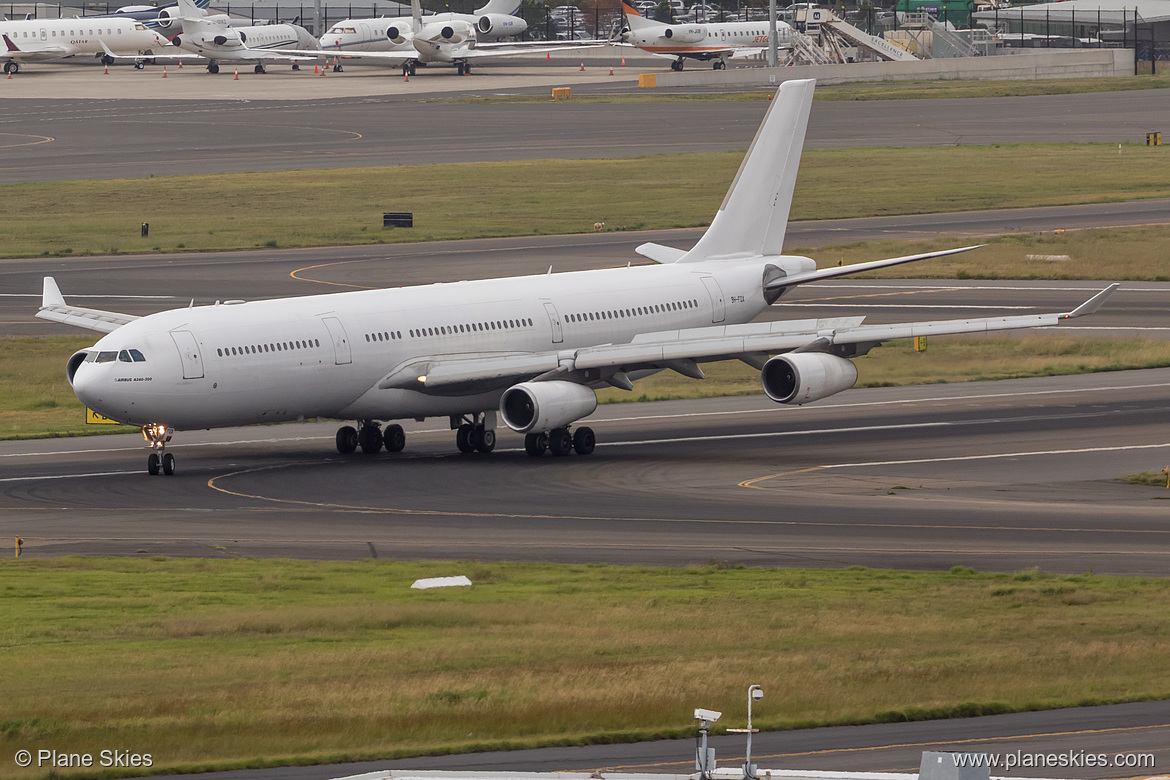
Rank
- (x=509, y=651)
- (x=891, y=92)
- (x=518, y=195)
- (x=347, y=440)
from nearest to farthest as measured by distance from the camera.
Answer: (x=509, y=651), (x=347, y=440), (x=518, y=195), (x=891, y=92)

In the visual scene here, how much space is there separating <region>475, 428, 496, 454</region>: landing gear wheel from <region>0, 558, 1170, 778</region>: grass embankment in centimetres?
1603

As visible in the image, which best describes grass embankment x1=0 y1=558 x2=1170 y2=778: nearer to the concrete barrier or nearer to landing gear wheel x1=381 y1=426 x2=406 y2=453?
landing gear wheel x1=381 y1=426 x2=406 y2=453

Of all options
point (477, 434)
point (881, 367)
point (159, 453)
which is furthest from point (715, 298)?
point (159, 453)

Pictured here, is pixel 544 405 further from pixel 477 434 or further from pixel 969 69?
pixel 969 69

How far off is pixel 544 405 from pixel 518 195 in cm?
7244

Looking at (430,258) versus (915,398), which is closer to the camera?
(915,398)

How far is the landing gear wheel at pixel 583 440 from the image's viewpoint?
175ft

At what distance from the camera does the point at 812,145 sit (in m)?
143

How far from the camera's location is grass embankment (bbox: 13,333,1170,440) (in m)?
65.2

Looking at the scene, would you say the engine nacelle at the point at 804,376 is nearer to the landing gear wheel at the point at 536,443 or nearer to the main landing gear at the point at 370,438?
the landing gear wheel at the point at 536,443

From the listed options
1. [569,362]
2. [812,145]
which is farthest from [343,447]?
[812,145]

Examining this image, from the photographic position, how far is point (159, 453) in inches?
1994

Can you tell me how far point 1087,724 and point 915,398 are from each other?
3944cm

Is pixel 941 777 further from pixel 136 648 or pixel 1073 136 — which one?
pixel 1073 136
